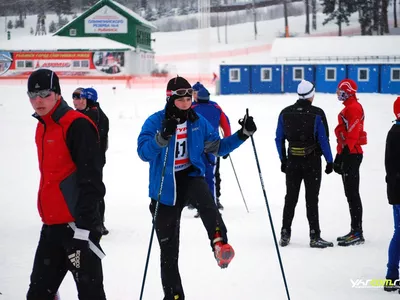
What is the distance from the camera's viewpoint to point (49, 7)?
9394cm

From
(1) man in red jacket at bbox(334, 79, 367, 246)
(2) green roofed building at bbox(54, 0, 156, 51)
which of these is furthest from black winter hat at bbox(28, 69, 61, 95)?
(2) green roofed building at bbox(54, 0, 156, 51)

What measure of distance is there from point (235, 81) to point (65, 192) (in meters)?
36.9

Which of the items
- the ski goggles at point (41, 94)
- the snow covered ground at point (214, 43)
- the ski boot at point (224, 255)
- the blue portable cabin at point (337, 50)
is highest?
the snow covered ground at point (214, 43)

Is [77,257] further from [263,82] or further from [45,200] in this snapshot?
[263,82]

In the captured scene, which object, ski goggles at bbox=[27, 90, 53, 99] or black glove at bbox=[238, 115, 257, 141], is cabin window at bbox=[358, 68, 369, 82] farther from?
ski goggles at bbox=[27, 90, 53, 99]

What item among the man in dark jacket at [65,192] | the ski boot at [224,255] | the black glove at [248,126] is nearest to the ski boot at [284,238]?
the black glove at [248,126]

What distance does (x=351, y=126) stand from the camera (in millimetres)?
7344

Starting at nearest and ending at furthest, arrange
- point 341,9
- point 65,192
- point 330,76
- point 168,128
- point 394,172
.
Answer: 1. point 65,192
2. point 168,128
3. point 394,172
4. point 330,76
5. point 341,9

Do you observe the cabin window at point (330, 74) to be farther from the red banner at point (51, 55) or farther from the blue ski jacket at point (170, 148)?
the blue ski jacket at point (170, 148)

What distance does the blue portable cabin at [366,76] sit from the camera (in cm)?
3919

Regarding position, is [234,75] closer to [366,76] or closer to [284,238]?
[366,76]

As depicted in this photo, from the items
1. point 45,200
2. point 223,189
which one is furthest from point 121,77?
point 45,200

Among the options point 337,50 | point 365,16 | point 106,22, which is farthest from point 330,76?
point 365,16

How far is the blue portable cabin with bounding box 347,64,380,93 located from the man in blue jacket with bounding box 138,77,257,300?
36666mm
